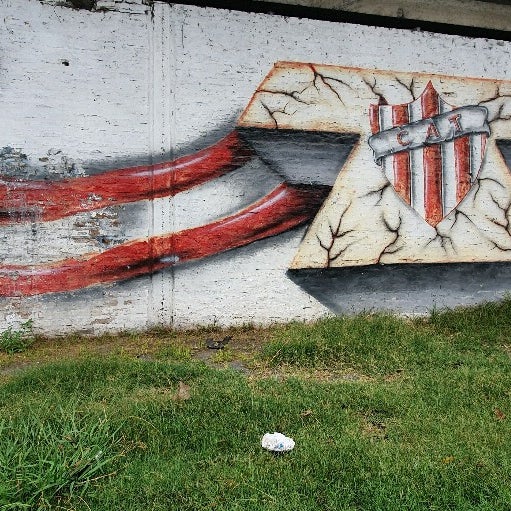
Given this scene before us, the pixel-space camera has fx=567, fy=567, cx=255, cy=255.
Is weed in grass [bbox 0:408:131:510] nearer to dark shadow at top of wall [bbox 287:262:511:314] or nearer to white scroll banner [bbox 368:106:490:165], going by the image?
dark shadow at top of wall [bbox 287:262:511:314]

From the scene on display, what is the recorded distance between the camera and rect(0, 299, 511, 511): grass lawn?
2877 millimetres

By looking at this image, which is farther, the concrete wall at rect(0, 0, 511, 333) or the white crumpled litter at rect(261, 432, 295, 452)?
the concrete wall at rect(0, 0, 511, 333)

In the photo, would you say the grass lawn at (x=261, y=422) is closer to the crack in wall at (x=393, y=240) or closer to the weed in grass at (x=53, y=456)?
the weed in grass at (x=53, y=456)

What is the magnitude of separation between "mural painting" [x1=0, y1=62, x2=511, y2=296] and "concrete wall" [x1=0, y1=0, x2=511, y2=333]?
0.02 m

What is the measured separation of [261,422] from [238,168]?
116 inches

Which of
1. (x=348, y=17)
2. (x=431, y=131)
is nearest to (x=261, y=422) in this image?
(x=431, y=131)

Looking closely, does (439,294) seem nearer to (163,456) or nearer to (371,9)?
(371,9)

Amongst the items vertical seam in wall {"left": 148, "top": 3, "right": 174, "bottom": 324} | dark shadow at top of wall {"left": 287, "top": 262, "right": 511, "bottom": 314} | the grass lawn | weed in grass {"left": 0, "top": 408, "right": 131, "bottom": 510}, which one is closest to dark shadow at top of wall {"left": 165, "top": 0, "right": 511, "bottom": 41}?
vertical seam in wall {"left": 148, "top": 3, "right": 174, "bottom": 324}

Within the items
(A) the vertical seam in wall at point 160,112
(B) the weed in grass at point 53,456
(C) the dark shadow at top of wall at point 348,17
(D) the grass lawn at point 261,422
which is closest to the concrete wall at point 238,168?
(A) the vertical seam in wall at point 160,112

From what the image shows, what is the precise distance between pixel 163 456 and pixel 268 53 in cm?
414

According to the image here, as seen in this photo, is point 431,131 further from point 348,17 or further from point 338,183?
point 348,17

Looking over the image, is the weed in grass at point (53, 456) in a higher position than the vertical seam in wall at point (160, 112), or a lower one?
lower

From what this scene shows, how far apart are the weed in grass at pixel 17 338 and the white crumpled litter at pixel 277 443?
116 inches

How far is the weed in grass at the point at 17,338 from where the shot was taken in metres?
5.26
